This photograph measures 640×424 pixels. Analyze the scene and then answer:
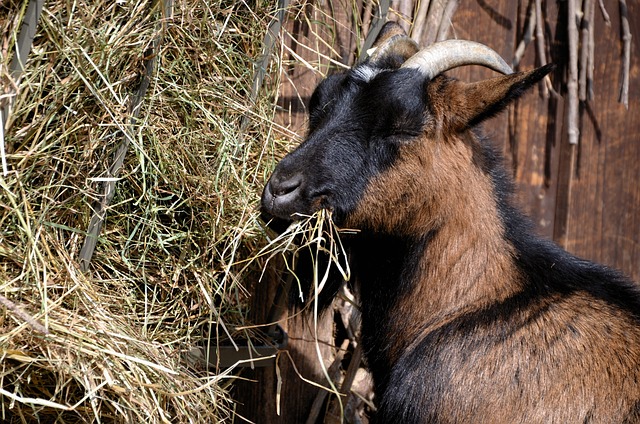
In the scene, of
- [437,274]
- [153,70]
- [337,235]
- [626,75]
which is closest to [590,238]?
[626,75]

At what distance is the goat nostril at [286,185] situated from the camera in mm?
3494

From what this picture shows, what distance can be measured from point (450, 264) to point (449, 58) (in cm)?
96

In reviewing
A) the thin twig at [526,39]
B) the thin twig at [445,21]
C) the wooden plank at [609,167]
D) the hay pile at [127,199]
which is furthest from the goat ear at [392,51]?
the wooden plank at [609,167]

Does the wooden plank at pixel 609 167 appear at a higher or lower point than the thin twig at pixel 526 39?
lower

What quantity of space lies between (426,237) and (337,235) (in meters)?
0.47

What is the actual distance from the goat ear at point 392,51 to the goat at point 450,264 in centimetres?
1

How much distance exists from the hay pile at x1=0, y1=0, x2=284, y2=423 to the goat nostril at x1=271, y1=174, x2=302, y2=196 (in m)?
0.53

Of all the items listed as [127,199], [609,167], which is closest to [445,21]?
[609,167]

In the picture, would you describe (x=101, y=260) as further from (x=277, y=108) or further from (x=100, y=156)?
(x=277, y=108)

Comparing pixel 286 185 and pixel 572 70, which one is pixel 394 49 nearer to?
pixel 286 185

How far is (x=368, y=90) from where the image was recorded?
3.76m

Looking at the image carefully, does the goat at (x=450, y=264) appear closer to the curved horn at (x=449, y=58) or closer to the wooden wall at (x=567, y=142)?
the curved horn at (x=449, y=58)

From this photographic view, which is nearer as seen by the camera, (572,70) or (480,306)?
(480,306)

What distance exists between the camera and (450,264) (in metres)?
3.82
